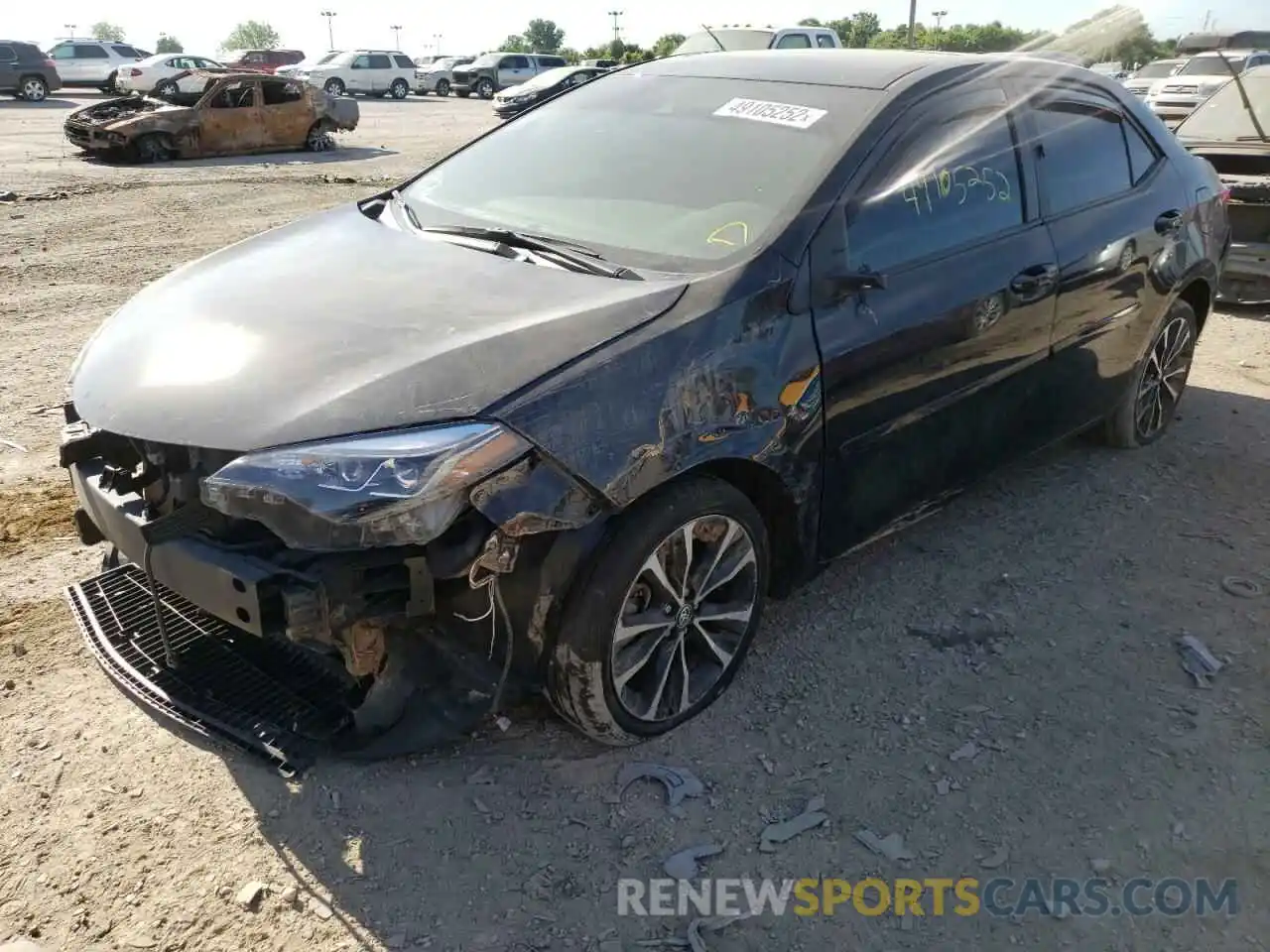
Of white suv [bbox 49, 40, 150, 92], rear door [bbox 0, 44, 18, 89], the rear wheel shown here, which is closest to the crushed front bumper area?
rear door [bbox 0, 44, 18, 89]

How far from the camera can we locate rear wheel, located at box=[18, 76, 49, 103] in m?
27.2

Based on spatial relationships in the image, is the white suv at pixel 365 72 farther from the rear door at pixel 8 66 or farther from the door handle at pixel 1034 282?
the door handle at pixel 1034 282

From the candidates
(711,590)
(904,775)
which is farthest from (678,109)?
(904,775)

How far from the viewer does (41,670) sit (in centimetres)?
310

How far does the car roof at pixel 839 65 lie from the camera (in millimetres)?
3455

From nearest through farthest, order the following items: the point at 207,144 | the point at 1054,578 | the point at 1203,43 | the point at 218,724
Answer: the point at 218,724 < the point at 1054,578 < the point at 207,144 < the point at 1203,43

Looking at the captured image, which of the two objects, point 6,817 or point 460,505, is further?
point 6,817

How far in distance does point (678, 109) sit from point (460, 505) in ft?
6.51

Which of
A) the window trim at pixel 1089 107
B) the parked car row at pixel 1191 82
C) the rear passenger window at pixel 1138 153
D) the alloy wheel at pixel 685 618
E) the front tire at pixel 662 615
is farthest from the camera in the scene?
the parked car row at pixel 1191 82

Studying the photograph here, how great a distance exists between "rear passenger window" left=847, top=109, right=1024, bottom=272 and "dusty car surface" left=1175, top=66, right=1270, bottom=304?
4.07 meters

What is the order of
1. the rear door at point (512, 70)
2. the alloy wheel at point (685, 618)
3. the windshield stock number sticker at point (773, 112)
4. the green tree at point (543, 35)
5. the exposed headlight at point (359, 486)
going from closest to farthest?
the exposed headlight at point (359, 486)
the alloy wheel at point (685, 618)
the windshield stock number sticker at point (773, 112)
the rear door at point (512, 70)
the green tree at point (543, 35)

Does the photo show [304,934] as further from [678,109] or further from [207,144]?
[207,144]

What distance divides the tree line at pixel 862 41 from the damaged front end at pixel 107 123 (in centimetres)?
989

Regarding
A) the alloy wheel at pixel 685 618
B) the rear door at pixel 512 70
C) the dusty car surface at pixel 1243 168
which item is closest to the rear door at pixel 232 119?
the dusty car surface at pixel 1243 168
